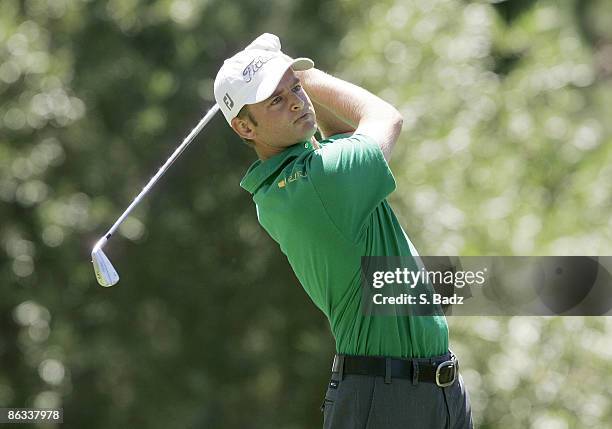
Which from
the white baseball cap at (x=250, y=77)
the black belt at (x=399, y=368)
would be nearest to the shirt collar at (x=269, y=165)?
the white baseball cap at (x=250, y=77)

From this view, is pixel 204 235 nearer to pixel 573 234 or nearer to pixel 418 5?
pixel 418 5

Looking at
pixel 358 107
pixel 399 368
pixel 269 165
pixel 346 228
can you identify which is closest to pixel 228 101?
pixel 269 165

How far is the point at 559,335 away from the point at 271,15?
101 inches

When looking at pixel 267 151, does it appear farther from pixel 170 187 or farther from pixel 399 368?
pixel 170 187

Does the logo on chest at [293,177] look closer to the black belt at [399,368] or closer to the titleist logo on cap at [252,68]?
the titleist logo on cap at [252,68]

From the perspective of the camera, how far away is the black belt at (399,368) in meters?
2.47

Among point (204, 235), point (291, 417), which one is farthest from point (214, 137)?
point (291, 417)

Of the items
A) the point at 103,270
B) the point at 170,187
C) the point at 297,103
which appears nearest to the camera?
the point at 297,103

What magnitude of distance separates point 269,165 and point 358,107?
0.78 ft

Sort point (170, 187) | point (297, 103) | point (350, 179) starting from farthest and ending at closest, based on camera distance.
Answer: point (170, 187) < point (297, 103) < point (350, 179)

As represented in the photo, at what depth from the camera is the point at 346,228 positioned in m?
2.45

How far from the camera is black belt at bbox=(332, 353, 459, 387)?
8.10 feet

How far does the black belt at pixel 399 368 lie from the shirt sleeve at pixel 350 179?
0.26 metres

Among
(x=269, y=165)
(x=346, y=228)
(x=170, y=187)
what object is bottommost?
(x=346, y=228)
